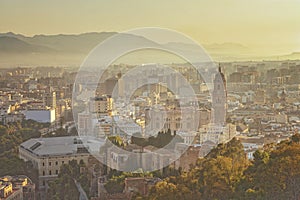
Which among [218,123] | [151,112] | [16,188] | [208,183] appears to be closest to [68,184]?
[16,188]

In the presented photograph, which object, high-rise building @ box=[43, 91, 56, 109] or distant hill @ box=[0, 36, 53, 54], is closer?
distant hill @ box=[0, 36, 53, 54]

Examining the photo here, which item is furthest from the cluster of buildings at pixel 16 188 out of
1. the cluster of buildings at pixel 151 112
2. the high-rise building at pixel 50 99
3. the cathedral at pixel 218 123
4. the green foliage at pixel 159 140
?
the high-rise building at pixel 50 99

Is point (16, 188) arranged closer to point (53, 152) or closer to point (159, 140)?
point (53, 152)

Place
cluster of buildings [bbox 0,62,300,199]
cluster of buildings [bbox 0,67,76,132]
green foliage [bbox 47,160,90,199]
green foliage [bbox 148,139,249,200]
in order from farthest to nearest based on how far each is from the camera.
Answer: cluster of buildings [bbox 0,67,76,132] → cluster of buildings [bbox 0,62,300,199] → green foliage [bbox 47,160,90,199] → green foliage [bbox 148,139,249,200]

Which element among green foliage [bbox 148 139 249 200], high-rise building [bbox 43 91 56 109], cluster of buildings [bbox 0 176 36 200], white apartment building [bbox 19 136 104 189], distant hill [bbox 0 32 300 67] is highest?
distant hill [bbox 0 32 300 67]

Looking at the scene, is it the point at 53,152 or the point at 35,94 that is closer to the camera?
the point at 53,152

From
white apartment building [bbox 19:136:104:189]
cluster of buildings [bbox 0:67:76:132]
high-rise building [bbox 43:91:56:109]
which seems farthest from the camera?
high-rise building [bbox 43:91:56:109]

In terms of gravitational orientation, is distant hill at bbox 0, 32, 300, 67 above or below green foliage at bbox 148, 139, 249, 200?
above

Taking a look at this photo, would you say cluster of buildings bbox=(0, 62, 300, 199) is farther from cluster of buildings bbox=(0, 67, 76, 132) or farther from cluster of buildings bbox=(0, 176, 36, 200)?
cluster of buildings bbox=(0, 176, 36, 200)

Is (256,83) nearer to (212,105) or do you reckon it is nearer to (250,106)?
(250,106)

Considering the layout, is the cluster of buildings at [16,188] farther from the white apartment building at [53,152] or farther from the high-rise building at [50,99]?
the high-rise building at [50,99]

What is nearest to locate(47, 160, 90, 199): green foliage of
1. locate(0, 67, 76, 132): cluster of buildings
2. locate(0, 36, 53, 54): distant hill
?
locate(0, 36, 53, 54): distant hill
